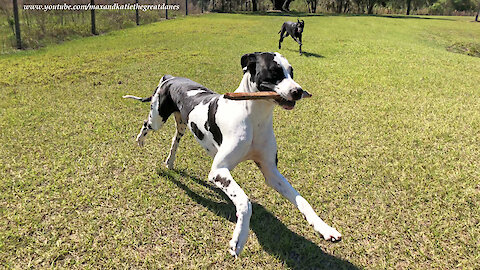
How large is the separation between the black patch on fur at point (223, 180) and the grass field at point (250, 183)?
2.23 ft

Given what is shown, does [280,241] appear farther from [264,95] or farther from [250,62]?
[250,62]

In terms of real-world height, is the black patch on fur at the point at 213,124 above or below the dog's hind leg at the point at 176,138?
above

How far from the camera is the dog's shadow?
2569 mm

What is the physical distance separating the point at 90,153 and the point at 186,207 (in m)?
1.98

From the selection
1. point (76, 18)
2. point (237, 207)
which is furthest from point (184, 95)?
point (76, 18)

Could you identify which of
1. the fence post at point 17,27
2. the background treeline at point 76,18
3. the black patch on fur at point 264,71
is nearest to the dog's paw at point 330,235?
the black patch on fur at point 264,71

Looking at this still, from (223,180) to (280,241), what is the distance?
863mm

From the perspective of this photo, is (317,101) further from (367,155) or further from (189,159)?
(189,159)

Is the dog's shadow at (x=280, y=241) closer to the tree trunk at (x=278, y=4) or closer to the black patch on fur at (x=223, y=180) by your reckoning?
the black patch on fur at (x=223, y=180)

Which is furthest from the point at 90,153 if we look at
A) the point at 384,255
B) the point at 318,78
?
the point at 318,78

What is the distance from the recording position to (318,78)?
8578 millimetres

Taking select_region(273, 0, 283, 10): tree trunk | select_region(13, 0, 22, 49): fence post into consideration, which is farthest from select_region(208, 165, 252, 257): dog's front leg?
select_region(273, 0, 283, 10): tree trunk

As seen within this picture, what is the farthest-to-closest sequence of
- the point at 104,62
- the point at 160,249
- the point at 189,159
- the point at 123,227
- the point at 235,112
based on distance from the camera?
the point at 104,62, the point at 189,159, the point at 123,227, the point at 160,249, the point at 235,112

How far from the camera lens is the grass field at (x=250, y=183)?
8.78 ft
